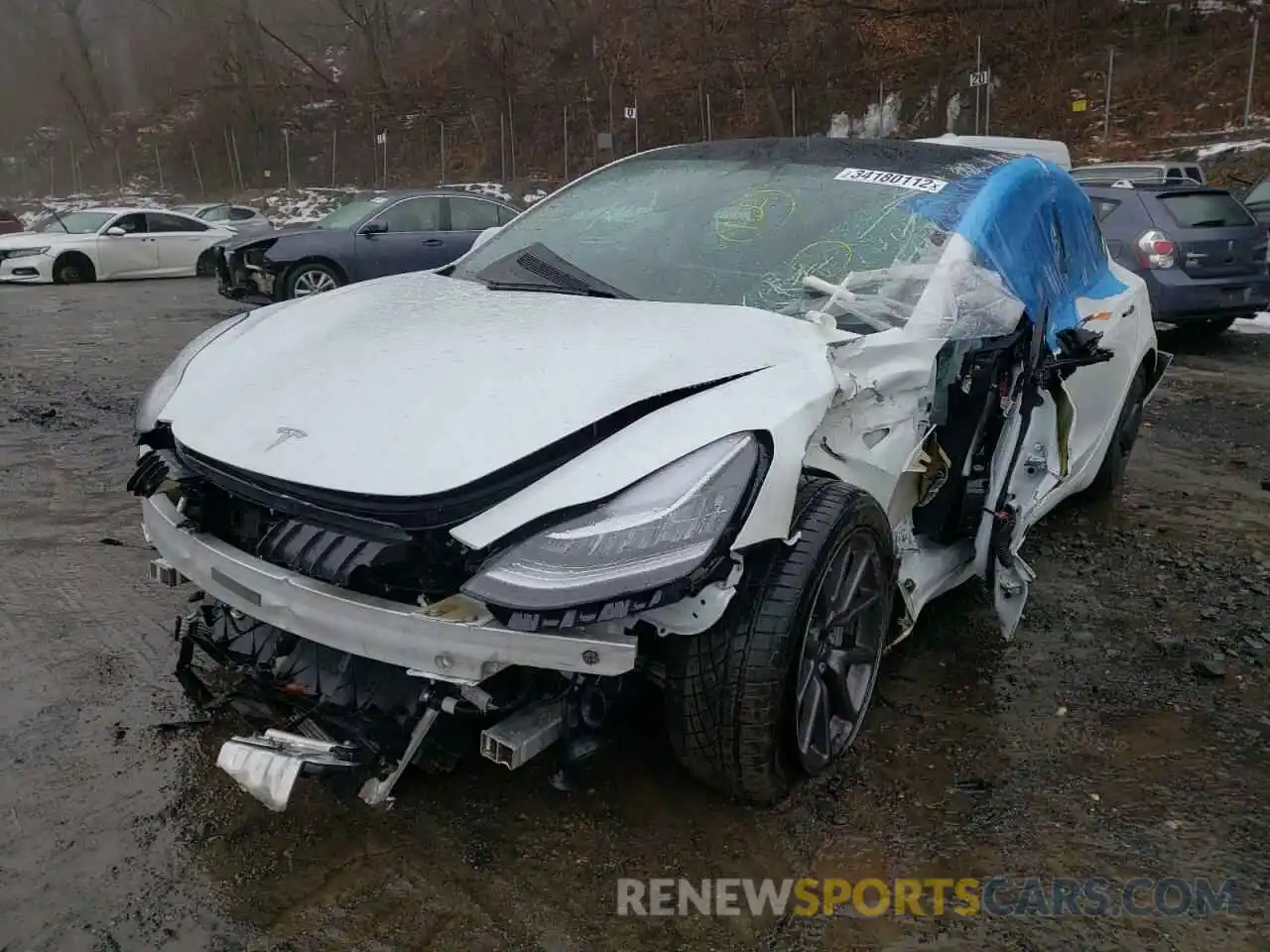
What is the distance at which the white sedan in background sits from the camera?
49.6ft

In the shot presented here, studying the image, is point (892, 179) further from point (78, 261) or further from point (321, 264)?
point (78, 261)

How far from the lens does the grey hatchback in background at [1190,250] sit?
8.89 m

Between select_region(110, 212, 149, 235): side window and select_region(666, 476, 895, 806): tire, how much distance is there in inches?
657

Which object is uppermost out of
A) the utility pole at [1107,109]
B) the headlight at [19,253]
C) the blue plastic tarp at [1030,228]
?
the utility pole at [1107,109]

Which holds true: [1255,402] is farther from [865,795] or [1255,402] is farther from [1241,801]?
[865,795]

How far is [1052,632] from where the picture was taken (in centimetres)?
355

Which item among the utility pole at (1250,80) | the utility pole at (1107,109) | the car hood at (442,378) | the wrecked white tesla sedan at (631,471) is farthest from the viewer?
the utility pole at (1107,109)

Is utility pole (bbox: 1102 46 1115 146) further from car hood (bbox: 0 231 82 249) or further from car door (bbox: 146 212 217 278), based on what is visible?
car hood (bbox: 0 231 82 249)

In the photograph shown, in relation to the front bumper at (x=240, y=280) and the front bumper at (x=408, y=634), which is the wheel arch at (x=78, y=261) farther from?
the front bumper at (x=408, y=634)

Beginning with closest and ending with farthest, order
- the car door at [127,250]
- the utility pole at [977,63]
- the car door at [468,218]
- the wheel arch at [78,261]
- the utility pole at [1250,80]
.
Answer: the car door at [468,218] → the wheel arch at [78,261] → the car door at [127,250] → the utility pole at [1250,80] → the utility pole at [977,63]

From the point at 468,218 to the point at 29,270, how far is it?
760 centimetres

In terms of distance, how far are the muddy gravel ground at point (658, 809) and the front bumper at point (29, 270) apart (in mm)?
13271

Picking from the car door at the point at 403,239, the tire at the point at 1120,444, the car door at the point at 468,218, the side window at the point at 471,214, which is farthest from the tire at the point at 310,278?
the tire at the point at 1120,444

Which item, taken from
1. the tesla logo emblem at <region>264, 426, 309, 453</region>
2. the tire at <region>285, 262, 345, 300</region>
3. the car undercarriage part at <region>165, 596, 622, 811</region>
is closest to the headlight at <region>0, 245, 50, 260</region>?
the tire at <region>285, 262, 345, 300</region>
